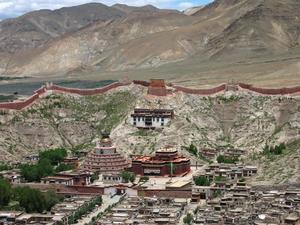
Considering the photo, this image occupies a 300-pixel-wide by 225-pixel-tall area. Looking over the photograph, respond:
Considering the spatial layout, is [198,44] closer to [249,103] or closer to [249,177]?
[249,103]

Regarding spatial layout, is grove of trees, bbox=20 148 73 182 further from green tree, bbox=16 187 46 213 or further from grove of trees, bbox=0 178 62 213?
green tree, bbox=16 187 46 213

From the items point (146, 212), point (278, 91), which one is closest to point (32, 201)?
point (146, 212)

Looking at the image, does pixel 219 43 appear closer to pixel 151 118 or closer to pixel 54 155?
pixel 151 118

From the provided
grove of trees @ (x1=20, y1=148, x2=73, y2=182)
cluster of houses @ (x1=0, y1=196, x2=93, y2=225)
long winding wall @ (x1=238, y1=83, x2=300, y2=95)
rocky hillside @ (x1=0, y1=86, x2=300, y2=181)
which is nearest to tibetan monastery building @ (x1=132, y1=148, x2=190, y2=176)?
rocky hillside @ (x1=0, y1=86, x2=300, y2=181)

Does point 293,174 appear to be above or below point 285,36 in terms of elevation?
below

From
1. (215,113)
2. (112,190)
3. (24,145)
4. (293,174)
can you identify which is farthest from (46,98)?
(293,174)
